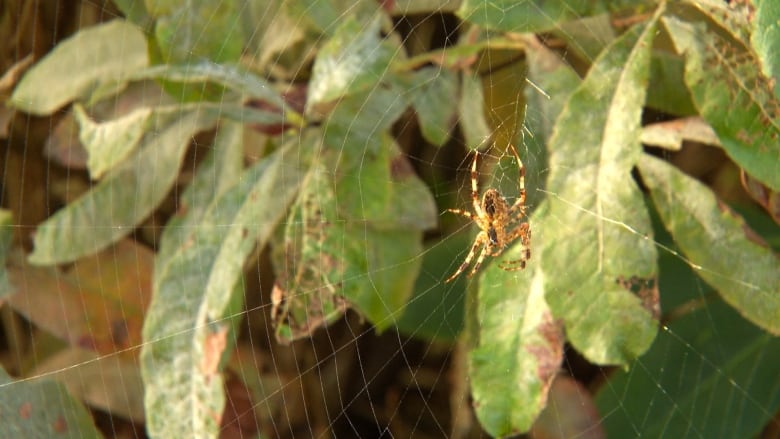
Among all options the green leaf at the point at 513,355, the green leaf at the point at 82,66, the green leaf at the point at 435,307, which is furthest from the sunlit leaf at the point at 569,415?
the green leaf at the point at 82,66

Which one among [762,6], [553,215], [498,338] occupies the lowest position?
[498,338]

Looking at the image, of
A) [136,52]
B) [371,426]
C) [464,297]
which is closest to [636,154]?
[464,297]

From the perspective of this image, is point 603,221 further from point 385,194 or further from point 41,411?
point 41,411

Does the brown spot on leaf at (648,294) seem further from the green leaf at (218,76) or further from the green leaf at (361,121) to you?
the green leaf at (218,76)

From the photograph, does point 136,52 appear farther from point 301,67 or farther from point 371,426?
point 371,426

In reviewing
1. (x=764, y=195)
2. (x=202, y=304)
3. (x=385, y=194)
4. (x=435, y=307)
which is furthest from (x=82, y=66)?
(x=764, y=195)

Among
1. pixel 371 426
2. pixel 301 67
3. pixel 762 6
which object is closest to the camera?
pixel 762 6

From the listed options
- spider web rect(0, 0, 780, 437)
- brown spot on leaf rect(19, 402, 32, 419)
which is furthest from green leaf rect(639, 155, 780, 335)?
brown spot on leaf rect(19, 402, 32, 419)
